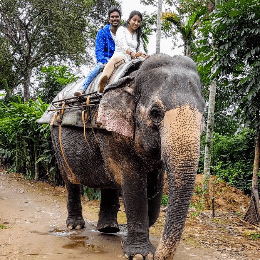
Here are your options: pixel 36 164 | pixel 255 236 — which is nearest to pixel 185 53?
pixel 36 164

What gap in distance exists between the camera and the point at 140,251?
3.96 metres

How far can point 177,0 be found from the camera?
50.5ft

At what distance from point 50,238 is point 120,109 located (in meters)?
2.13

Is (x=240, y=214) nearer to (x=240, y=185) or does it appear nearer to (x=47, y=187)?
(x=240, y=185)

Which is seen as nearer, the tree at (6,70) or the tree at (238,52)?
the tree at (238,52)

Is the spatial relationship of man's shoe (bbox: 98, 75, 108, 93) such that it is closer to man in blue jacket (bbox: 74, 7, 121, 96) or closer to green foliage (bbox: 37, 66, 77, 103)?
man in blue jacket (bbox: 74, 7, 121, 96)

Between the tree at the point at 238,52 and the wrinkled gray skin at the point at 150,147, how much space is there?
266 centimetres

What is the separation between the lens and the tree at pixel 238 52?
6.04 meters

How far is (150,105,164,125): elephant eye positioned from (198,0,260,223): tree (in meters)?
3.12

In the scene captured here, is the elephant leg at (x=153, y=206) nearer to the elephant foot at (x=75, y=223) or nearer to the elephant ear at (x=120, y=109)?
the elephant ear at (x=120, y=109)

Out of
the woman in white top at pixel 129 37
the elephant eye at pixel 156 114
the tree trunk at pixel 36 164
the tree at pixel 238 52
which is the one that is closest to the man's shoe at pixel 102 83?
the woman in white top at pixel 129 37

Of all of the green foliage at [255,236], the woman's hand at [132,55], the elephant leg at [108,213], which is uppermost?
the woman's hand at [132,55]

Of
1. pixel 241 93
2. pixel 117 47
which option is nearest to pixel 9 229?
pixel 117 47

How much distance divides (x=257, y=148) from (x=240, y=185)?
3.95 meters
